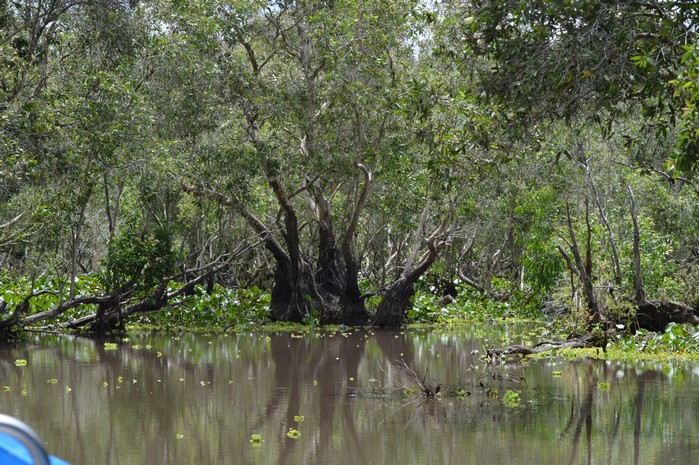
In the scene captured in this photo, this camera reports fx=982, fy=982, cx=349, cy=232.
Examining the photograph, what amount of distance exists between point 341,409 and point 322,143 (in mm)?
13970

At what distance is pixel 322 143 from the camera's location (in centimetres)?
2486

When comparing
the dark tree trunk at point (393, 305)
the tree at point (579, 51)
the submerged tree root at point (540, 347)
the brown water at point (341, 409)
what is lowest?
the brown water at point (341, 409)

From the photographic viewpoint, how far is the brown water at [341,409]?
8945mm

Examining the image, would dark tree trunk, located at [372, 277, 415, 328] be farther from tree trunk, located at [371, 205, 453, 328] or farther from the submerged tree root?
the submerged tree root

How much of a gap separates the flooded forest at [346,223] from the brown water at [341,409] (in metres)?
0.06

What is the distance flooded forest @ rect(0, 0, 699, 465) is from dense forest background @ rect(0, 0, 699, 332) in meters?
0.08

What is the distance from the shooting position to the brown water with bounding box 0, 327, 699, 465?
8945mm

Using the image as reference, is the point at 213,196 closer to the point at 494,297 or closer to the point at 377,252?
the point at 494,297

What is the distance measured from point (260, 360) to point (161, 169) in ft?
16.6

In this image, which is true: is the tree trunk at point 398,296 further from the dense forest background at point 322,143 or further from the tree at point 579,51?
the tree at point 579,51

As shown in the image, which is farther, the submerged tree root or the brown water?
the submerged tree root

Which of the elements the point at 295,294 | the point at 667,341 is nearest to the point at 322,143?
the point at 295,294

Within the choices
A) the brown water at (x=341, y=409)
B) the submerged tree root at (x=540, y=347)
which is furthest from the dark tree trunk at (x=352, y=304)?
the submerged tree root at (x=540, y=347)

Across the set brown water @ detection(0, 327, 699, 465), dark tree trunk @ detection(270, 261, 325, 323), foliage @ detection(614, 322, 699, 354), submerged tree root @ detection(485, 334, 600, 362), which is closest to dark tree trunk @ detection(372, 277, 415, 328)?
dark tree trunk @ detection(270, 261, 325, 323)
